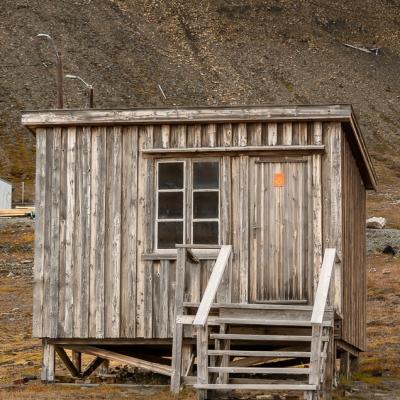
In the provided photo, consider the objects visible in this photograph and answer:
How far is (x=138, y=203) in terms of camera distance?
18172mm

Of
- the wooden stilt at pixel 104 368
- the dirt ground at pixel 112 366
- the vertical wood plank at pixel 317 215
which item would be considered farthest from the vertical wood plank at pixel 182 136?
the wooden stilt at pixel 104 368

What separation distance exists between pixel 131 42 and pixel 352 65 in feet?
80.0

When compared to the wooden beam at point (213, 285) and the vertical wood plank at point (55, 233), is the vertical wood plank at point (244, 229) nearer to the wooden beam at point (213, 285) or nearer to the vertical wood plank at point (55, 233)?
the wooden beam at point (213, 285)

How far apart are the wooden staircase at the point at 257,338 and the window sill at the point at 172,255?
3.62 ft

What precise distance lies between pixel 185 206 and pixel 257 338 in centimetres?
306

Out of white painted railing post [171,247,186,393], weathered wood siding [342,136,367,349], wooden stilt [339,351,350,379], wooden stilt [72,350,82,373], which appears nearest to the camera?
white painted railing post [171,247,186,393]

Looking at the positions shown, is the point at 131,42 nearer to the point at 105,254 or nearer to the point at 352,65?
the point at 352,65

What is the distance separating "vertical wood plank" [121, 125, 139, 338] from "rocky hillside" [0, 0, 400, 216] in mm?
73573

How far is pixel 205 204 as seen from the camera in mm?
18094

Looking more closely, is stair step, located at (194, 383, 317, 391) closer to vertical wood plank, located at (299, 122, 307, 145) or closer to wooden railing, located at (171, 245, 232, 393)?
wooden railing, located at (171, 245, 232, 393)

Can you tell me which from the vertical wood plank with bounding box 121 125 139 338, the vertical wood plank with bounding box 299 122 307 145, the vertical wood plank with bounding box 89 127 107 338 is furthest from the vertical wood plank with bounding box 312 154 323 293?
the vertical wood plank with bounding box 89 127 107 338

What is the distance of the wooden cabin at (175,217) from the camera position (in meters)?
17.7

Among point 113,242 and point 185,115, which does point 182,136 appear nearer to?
point 185,115

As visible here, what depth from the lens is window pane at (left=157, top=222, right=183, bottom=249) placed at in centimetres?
1809
